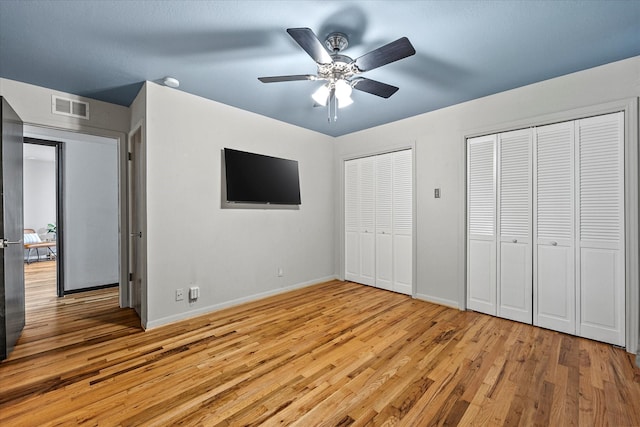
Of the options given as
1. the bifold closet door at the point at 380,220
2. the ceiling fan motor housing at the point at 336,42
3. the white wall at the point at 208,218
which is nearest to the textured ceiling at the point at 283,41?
the ceiling fan motor housing at the point at 336,42

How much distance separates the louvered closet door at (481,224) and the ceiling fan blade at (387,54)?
197 centimetres

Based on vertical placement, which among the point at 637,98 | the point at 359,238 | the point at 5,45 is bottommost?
the point at 359,238

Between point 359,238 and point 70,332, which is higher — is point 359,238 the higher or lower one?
the higher one

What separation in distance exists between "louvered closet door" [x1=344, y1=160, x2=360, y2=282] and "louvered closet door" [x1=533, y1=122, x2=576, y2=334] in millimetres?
2379

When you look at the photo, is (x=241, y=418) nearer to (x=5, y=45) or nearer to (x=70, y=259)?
(x=5, y=45)

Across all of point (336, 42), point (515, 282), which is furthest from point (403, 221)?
point (336, 42)

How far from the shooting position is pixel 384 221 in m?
4.28

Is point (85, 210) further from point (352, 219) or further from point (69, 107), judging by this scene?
point (352, 219)

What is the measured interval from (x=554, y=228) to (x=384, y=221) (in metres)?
2.02

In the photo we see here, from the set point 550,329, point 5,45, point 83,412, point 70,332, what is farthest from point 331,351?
point 5,45

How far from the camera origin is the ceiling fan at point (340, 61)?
1.75 metres

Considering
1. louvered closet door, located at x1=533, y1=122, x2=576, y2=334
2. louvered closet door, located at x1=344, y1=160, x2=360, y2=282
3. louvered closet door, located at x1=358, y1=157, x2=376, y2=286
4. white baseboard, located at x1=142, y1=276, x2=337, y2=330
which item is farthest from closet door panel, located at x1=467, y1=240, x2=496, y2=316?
white baseboard, located at x1=142, y1=276, x2=337, y2=330

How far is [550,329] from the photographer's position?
279 centimetres

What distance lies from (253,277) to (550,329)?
3354mm
